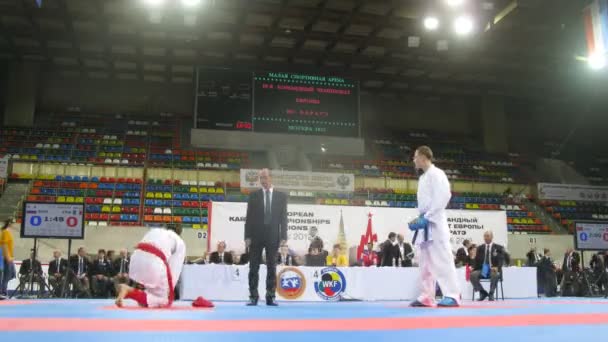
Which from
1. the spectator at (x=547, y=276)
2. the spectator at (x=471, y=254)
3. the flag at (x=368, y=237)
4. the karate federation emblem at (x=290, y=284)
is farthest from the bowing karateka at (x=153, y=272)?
the spectator at (x=547, y=276)

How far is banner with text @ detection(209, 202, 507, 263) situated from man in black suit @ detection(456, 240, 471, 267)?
1.54ft

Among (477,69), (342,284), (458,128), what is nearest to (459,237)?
(342,284)

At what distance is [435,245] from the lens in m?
5.32

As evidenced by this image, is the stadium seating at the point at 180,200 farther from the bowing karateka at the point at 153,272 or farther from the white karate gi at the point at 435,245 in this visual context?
the white karate gi at the point at 435,245

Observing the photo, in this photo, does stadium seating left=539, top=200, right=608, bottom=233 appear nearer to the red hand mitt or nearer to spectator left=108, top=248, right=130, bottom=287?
spectator left=108, top=248, right=130, bottom=287

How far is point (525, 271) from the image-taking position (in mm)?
12500

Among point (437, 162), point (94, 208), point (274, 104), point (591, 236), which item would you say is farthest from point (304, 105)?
point (437, 162)

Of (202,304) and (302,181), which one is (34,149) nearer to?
(302,181)

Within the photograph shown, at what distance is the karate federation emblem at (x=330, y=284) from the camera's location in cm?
1036

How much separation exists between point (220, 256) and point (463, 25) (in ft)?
29.5

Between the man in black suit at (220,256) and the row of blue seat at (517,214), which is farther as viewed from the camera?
the row of blue seat at (517,214)

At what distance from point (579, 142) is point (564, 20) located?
13650 millimetres

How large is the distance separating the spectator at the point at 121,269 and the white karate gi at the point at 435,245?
880cm

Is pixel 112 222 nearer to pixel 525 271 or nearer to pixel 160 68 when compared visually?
pixel 160 68
